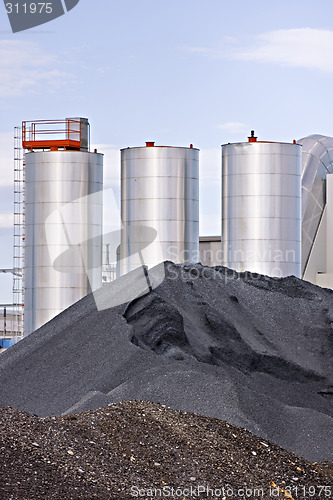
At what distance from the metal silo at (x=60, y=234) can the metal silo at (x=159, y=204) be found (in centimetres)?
94

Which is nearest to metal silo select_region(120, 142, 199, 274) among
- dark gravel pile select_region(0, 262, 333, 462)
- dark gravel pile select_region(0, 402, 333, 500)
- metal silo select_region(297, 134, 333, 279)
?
dark gravel pile select_region(0, 262, 333, 462)

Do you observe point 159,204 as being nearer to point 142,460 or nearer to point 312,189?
point 312,189

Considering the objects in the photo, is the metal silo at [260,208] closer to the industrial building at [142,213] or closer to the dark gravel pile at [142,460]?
the industrial building at [142,213]

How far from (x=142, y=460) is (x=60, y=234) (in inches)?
465

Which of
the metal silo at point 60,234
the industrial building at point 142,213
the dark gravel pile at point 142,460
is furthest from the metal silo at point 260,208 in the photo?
the dark gravel pile at point 142,460

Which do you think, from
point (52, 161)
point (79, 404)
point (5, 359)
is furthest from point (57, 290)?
point (79, 404)

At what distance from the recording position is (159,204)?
62.4ft

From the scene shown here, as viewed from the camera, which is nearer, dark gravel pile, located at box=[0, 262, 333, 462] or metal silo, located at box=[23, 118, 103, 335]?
Result: dark gravel pile, located at box=[0, 262, 333, 462]

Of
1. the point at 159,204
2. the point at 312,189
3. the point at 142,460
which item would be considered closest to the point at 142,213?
the point at 159,204

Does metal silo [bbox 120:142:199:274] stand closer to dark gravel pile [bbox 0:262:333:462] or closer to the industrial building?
the industrial building

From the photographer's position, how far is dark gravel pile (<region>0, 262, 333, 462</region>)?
10607mm

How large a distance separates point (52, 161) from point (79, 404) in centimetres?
990

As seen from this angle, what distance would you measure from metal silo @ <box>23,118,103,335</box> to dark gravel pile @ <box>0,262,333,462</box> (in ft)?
13.4

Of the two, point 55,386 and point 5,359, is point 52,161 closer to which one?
point 5,359
